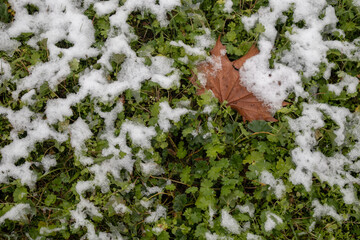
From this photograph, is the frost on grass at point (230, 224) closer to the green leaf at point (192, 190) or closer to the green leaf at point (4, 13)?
the green leaf at point (192, 190)

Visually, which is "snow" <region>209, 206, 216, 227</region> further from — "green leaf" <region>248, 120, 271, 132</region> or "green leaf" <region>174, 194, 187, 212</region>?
"green leaf" <region>248, 120, 271, 132</region>

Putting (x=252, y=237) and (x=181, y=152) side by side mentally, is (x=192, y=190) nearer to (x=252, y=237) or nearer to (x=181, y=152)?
(x=181, y=152)

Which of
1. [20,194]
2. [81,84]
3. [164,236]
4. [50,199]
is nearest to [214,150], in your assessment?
[164,236]

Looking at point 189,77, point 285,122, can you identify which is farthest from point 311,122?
point 189,77

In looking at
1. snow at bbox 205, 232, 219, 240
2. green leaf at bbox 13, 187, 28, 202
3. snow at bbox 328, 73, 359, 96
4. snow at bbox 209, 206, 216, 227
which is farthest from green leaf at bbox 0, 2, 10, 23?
snow at bbox 328, 73, 359, 96

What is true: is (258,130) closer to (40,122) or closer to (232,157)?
(232,157)

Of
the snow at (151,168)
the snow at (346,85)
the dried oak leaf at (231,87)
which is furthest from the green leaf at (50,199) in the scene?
the snow at (346,85)
